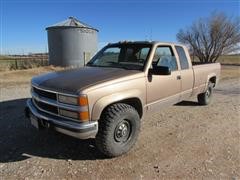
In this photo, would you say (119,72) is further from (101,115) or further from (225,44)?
(225,44)

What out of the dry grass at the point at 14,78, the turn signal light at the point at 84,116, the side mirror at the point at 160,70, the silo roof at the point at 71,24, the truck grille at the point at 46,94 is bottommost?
the dry grass at the point at 14,78

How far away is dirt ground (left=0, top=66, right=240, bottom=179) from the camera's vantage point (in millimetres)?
3412

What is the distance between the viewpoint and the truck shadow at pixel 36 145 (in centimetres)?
390

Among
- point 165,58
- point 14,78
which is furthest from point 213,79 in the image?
point 14,78

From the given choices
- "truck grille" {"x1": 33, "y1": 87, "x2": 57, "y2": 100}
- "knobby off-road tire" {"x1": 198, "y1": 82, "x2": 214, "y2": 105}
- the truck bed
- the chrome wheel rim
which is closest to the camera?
"truck grille" {"x1": 33, "y1": 87, "x2": 57, "y2": 100}

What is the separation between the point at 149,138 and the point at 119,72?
57.6 inches

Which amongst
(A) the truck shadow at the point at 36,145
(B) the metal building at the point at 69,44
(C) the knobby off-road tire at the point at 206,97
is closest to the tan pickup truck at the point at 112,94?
(A) the truck shadow at the point at 36,145

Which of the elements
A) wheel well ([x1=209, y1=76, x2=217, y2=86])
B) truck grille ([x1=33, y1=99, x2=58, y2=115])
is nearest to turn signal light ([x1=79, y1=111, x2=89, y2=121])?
truck grille ([x1=33, y1=99, x2=58, y2=115])

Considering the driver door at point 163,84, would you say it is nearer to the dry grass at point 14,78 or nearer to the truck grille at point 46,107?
the truck grille at point 46,107

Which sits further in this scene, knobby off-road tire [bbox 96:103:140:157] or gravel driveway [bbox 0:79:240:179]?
knobby off-road tire [bbox 96:103:140:157]

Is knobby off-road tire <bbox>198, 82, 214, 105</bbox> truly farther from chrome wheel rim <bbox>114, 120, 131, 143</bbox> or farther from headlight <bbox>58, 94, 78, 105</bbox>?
headlight <bbox>58, 94, 78, 105</bbox>

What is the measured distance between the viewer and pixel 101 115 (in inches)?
145

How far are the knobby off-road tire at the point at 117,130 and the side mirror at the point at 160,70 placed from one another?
2.60ft

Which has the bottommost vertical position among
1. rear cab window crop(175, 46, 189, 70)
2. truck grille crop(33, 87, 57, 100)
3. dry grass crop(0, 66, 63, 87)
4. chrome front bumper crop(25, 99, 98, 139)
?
dry grass crop(0, 66, 63, 87)
